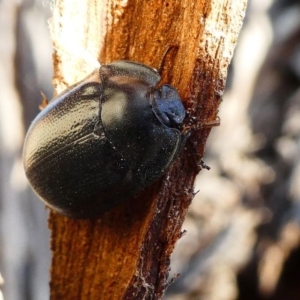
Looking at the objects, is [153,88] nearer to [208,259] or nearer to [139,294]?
[139,294]

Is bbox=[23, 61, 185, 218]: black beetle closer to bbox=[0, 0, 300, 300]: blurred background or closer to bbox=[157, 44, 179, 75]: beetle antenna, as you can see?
bbox=[157, 44, 179, 75]: beetle antenna

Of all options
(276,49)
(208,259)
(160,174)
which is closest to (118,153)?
(160,174)

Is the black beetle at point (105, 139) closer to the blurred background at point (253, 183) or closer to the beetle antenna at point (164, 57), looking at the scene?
the beetle antenna at point (164, 57)

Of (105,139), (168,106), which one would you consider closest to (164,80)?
(168,106)

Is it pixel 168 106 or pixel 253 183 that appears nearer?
pixel 168 106

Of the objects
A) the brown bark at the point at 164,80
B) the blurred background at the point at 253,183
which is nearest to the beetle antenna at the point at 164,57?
the brown bark at the point at 164,80

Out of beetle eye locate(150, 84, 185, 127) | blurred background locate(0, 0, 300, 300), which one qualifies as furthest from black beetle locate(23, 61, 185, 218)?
blurred background locate(0, 0, 300, 300)

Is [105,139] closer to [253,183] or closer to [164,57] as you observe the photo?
[164,57]

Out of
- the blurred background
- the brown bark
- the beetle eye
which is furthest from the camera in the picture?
the blurred background
